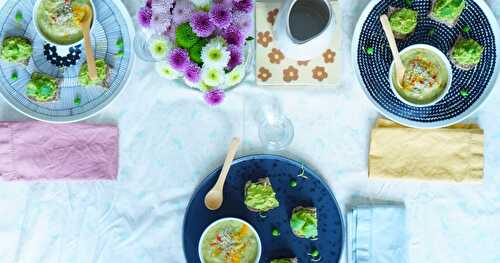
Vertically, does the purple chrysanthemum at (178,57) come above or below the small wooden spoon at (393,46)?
below

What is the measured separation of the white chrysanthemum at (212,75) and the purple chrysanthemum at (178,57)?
3cm

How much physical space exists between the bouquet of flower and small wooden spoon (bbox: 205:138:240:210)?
0.72 ft

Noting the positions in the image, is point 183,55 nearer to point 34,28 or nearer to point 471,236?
point 34,28

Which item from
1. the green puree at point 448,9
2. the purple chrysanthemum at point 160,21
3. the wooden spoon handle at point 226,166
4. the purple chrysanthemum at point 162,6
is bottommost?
the wooden spoon handle at point 226,166

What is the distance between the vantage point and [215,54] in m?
0.73

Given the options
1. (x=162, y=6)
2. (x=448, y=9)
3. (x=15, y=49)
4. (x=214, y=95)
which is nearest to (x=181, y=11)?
(x=162, y=6)

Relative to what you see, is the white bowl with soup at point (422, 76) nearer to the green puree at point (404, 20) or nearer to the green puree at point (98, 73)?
the green puree at point (404, 20)

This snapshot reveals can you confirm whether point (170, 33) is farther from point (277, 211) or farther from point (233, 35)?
point (277, 211)

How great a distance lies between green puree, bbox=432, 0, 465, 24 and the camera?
0.94 m

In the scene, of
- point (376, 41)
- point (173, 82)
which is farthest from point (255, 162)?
point (376, 41)

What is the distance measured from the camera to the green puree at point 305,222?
949 millimetres

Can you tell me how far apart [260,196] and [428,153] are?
0.33 metres

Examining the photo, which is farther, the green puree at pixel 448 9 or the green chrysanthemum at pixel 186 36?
the green puree at pixel 448 9

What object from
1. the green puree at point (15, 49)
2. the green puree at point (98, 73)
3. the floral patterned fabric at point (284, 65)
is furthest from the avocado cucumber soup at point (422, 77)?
the green puree at point (15, 49)
